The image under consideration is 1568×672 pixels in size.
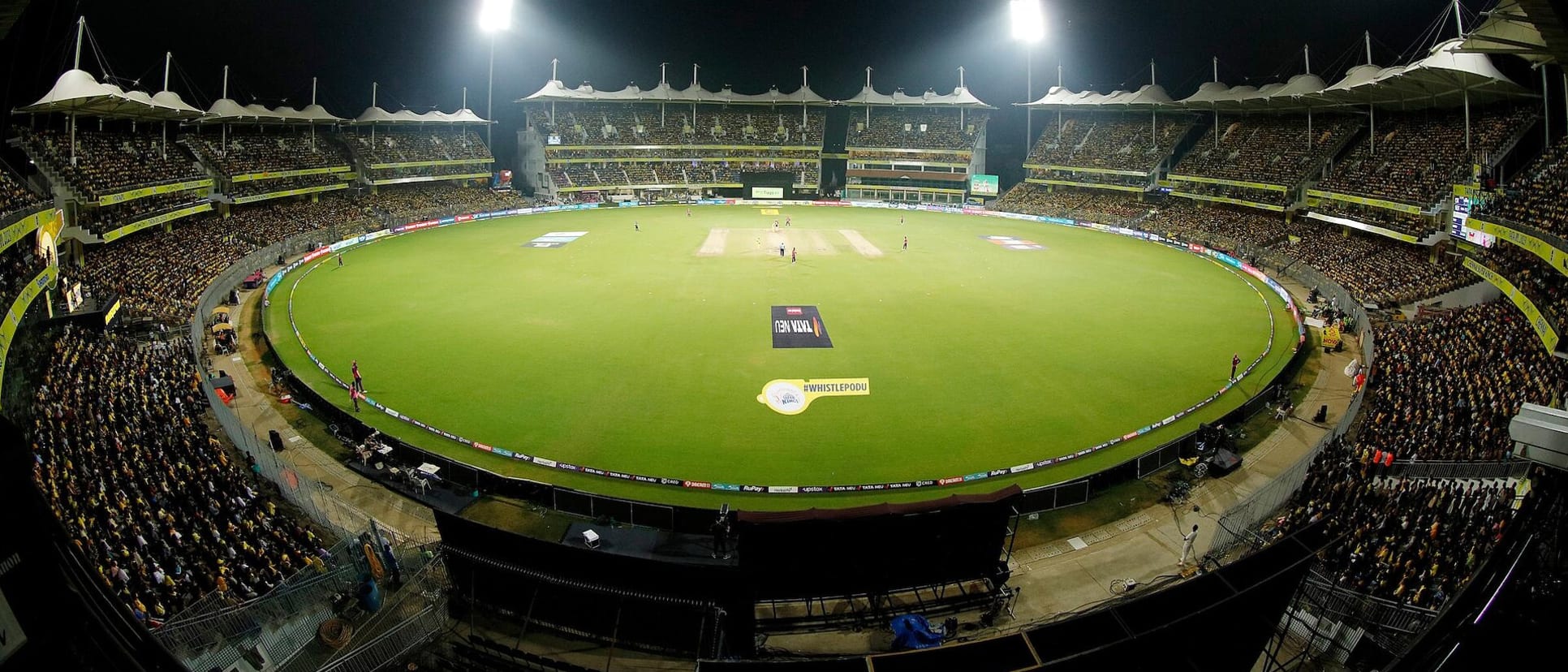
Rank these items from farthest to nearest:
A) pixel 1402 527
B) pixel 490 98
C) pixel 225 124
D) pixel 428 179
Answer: pixel 490 98 → pixel 428 179 → pixel 225 124 → pixel 1402 527

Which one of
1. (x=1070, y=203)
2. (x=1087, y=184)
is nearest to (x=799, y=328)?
(x=1070, y=203)

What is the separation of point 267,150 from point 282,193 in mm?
6676

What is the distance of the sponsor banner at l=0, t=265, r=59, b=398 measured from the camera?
21.3 meters

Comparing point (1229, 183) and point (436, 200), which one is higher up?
point (1229, 183)

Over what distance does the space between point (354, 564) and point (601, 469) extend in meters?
7.60

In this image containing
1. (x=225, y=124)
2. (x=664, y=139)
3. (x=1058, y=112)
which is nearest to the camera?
(x=225, y=124)

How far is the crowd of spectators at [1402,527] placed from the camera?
13.7 meters

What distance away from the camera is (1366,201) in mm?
50688

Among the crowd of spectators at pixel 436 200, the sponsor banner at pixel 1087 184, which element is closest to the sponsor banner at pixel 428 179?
the crowd of spectators at pixel 436 200

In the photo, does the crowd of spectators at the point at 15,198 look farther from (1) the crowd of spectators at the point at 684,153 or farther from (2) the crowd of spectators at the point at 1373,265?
(1) the crowd of spectators at the point at 684,153

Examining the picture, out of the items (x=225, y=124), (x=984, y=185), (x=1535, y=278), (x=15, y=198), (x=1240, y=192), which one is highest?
(x=225, y=124)

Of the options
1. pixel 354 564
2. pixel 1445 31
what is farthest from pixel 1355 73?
pixel 354 564

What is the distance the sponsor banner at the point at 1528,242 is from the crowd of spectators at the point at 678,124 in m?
82.2

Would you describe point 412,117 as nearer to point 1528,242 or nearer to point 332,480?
point 332,480
